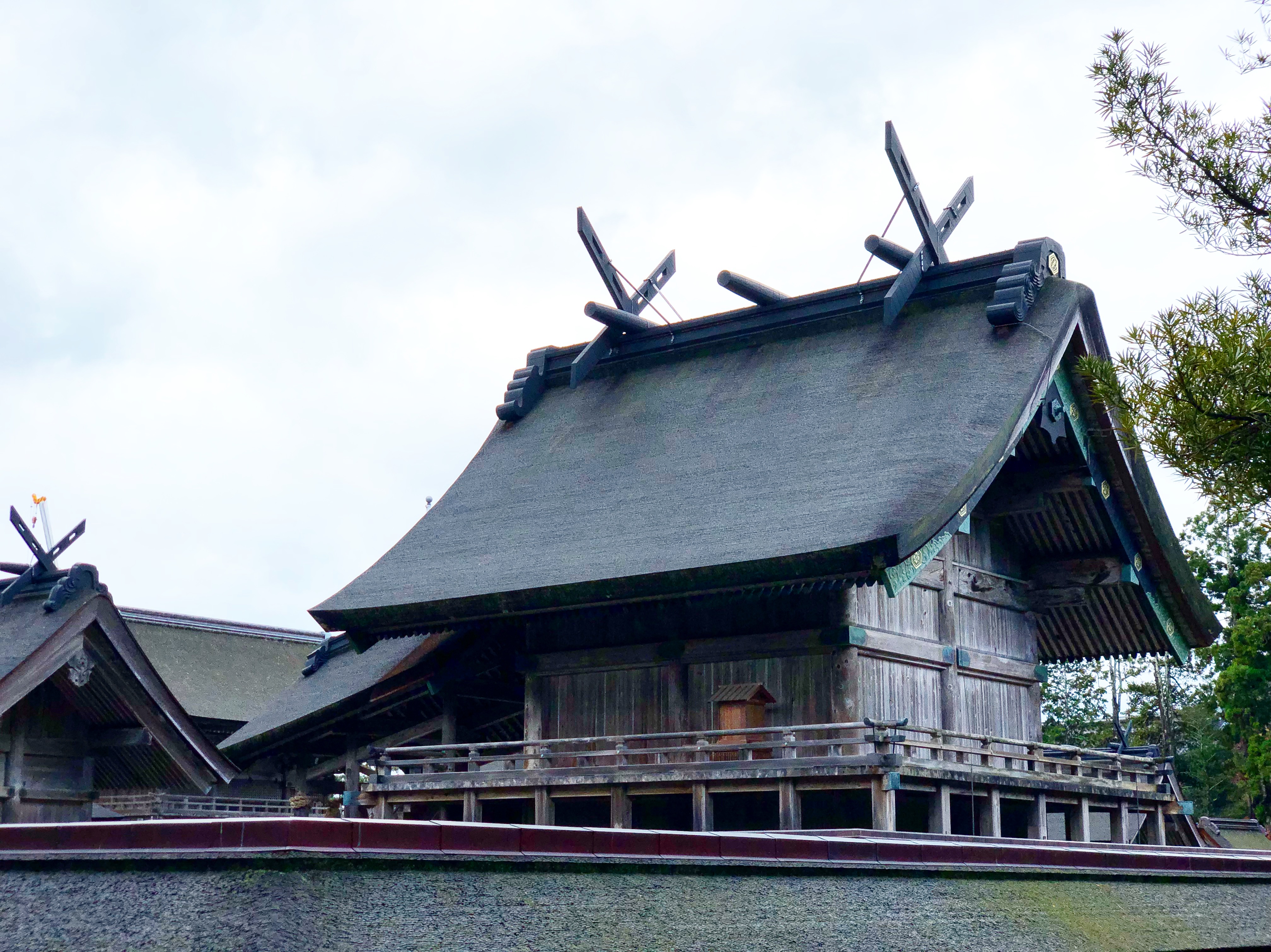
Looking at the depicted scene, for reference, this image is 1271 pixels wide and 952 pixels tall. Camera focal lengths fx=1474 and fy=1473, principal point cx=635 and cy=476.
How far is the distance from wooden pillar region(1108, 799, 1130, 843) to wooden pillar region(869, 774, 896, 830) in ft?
15.8

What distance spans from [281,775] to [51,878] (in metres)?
15.9

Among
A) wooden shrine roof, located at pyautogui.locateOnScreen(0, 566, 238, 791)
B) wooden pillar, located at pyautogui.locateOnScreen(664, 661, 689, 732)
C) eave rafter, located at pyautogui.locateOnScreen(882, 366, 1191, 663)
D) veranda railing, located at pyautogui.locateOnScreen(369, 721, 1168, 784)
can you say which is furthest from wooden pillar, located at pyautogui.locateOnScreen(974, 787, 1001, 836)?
wooden shrine roof, located at pyautogui.locateOnScreen(0, 566, 238, 791)

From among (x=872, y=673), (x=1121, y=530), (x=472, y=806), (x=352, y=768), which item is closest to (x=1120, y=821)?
(x=1121, y=530)

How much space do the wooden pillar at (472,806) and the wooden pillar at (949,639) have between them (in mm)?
5679

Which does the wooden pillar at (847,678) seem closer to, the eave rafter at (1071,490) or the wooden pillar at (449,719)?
the eave rafter at (1071,490)

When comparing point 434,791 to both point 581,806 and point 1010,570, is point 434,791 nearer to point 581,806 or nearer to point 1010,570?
point 581,806

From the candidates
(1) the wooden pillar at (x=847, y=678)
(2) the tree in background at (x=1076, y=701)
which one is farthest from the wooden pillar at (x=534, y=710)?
(2) the tree in background at (x=1076, y=701)

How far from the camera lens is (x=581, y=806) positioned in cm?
1852

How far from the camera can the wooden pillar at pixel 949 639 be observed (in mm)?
17922

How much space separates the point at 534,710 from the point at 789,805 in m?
4.44

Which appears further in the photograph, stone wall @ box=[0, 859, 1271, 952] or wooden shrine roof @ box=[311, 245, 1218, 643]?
wooden shrine roof @ box=[311, 245, 1218, 643]

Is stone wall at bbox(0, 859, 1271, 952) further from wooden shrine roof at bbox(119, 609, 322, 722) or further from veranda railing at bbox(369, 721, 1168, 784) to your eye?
wooden shrine roof at bbox(119, 609, 322, 722)

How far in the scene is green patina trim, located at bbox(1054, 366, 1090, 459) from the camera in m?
17.8

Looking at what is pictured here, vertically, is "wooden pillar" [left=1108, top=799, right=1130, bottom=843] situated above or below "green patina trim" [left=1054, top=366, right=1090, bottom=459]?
below
